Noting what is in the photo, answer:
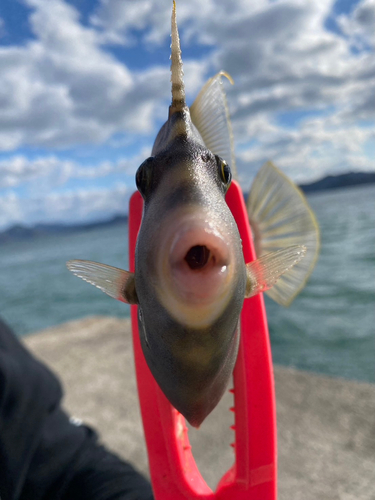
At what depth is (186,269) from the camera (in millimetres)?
282

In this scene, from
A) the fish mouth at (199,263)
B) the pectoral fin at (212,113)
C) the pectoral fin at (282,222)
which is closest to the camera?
the fish mouth at (199,263)

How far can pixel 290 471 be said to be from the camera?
5.83 ft

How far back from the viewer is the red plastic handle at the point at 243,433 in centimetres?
56

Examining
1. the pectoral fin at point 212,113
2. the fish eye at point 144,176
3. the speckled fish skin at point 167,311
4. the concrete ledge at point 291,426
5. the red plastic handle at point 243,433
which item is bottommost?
the concrete ledge at point 291,426

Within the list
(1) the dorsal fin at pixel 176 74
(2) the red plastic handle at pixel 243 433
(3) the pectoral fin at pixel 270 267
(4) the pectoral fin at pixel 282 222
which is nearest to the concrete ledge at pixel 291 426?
(2) the red plastic handle at pixel 243 433

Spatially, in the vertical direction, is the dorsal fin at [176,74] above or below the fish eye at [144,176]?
above

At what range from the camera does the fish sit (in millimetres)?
286

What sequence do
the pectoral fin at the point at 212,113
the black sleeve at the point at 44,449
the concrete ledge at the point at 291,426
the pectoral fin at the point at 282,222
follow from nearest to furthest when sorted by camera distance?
1. the pectoral fin at the point at 212,113
2. the pectoral fin at the point at 282,222
3. the black sleeve at the point at 44,449
4. the concrete ledge at the point at 291,426

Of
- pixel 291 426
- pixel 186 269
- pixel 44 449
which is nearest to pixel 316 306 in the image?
pixel 291 426

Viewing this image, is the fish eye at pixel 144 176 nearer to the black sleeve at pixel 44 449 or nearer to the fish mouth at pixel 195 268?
the fish mouth at pixel 195 268

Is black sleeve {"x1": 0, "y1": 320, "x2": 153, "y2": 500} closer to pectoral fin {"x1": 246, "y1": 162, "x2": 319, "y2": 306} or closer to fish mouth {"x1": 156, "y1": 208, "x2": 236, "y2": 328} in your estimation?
pectoral fin {"x1": 246, "y1": 162, "x2": 319, "y2": 306}

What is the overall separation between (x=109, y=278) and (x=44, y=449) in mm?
1130

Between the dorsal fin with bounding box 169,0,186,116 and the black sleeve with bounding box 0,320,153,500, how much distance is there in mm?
956

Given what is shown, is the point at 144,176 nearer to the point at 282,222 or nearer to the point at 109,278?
the point at 109,278
